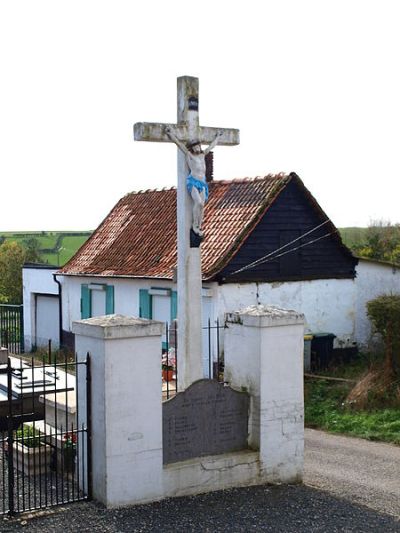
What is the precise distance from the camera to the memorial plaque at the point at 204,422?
9.36 metres

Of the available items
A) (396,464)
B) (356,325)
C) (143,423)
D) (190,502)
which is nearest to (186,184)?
(143,423)

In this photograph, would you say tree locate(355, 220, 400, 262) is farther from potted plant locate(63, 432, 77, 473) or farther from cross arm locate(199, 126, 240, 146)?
potted plant locate(63, 432, 77, 473)

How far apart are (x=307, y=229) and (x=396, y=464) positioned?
857cm

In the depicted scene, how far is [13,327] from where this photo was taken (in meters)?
28.7

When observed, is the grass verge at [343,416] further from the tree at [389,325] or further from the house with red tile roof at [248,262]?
the house with red tile roof at [248,262]

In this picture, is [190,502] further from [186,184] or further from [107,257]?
[107,257]

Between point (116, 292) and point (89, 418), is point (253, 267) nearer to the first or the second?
point (116, 292)

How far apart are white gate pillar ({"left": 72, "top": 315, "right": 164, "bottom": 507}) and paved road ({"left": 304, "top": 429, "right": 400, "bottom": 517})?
2543 mm

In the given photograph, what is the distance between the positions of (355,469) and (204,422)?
3157 millimetres

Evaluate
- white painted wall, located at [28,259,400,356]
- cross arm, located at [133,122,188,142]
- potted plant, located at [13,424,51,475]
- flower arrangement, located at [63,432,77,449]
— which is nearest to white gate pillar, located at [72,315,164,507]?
flower arrangement, located at [63,432,77,449]

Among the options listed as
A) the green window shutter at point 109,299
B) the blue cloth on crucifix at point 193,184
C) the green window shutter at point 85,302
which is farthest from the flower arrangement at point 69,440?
the green window shutter at point 85,302

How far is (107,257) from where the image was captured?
22.7 m

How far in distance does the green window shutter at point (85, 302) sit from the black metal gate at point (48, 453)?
423 inches

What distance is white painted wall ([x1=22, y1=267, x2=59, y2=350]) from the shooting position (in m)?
24.9
